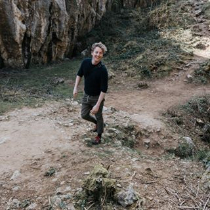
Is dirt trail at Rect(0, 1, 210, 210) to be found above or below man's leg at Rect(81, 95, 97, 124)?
below

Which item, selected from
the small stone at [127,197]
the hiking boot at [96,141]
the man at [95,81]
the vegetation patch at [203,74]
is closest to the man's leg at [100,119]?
the man at [95,81]

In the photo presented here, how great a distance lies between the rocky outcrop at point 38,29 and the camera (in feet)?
35.4

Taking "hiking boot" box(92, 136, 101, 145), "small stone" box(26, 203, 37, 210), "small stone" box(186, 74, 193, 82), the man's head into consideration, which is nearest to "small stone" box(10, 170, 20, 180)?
"small stone" box(26, 203, 37, 210)

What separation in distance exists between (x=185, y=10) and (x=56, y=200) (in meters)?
15.5

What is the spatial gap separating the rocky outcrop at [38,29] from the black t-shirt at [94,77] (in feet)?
22.7

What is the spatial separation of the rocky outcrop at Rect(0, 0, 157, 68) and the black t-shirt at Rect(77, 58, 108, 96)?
6914 millimetres

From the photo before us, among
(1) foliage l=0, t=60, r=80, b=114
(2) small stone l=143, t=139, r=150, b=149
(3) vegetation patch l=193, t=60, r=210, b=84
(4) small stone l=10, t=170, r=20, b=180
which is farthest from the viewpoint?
(3) vegetation patch l=193, t=60, r=210, b=84

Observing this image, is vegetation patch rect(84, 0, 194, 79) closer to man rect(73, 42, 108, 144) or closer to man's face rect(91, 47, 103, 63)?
man rect(73, 42, 108, 144)

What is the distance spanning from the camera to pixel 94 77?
491 cm

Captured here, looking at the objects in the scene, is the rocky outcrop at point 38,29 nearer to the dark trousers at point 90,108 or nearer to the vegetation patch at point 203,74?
the vegetation patch at point 203,74

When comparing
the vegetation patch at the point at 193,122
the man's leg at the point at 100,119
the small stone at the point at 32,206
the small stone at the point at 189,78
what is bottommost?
the vegetation patch at the point at 193,122

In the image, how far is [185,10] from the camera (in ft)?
54.6

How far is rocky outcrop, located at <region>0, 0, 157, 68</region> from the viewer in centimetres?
1080

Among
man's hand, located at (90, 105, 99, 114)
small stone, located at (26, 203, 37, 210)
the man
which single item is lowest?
small stone, located at (26, 203, 37, 210)
